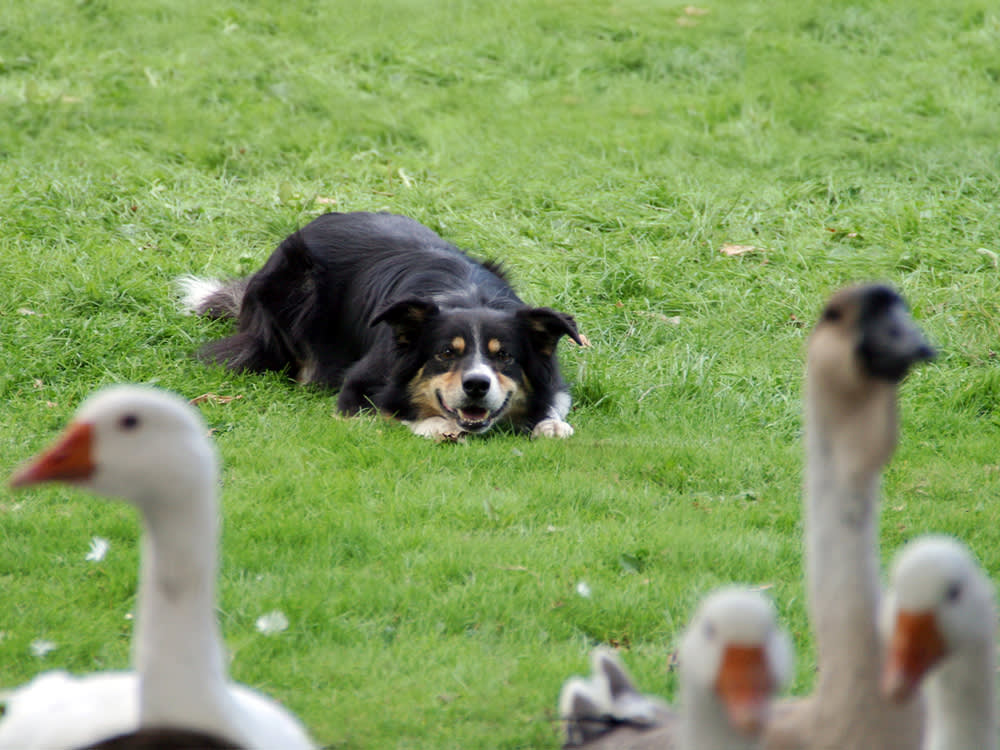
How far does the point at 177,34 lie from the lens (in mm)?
→ 11500

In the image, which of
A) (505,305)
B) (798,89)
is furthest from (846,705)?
(798,89)

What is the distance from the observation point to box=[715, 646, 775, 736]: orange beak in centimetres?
208

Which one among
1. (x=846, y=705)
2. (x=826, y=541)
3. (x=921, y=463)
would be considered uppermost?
(x=826, y=541)

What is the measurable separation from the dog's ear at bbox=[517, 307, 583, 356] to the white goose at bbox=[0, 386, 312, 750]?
3.82 meters

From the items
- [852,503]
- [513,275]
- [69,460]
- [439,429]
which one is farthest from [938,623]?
[513,275]

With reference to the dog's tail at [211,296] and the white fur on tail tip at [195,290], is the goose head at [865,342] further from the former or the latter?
the white fur on tail tip at [195,290]

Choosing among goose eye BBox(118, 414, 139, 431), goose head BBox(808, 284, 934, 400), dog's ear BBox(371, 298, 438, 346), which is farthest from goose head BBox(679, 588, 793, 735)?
dog's ear BBox(371, 298, 438, 346)

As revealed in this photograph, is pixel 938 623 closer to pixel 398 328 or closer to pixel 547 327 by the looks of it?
pixel 547 327

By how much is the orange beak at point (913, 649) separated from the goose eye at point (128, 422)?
4.80 ft

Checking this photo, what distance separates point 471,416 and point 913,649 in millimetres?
3981

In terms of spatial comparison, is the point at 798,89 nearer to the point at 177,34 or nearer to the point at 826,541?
the point at 177,34

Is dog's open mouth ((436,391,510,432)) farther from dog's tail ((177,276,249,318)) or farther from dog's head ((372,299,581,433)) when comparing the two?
dog's tail ((177,276,249,318))

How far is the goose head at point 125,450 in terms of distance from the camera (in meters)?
2.35

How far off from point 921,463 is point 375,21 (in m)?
8.05
